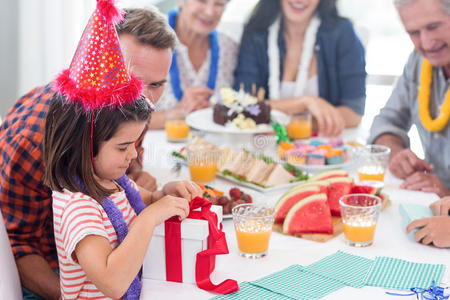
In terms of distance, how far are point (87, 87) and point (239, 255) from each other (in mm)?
629

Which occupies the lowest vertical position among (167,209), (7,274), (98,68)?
(7,274)

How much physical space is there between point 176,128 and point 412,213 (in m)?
1.33

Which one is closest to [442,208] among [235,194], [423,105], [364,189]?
[364,189]

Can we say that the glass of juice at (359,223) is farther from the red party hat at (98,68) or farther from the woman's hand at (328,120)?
the woman's hand at (328,120)

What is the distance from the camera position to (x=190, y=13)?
3.33 metres

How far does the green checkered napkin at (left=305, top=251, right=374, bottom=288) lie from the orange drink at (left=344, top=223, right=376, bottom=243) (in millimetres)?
76

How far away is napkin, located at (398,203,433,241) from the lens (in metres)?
1.74

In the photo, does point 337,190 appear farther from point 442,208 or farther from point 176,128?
point 176,128

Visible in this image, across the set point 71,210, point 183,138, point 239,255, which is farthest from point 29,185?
point 183,138

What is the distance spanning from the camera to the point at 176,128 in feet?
9.13

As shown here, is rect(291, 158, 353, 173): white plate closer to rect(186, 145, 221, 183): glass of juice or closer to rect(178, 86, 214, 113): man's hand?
rect(186, 145, 221, 183): glass of juice

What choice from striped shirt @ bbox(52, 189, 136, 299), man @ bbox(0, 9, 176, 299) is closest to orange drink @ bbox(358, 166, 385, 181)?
man @ bbox(0, 9, 176, 299)

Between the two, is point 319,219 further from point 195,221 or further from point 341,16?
point 341,16

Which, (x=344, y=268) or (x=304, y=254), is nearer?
(x=344, y=268)
